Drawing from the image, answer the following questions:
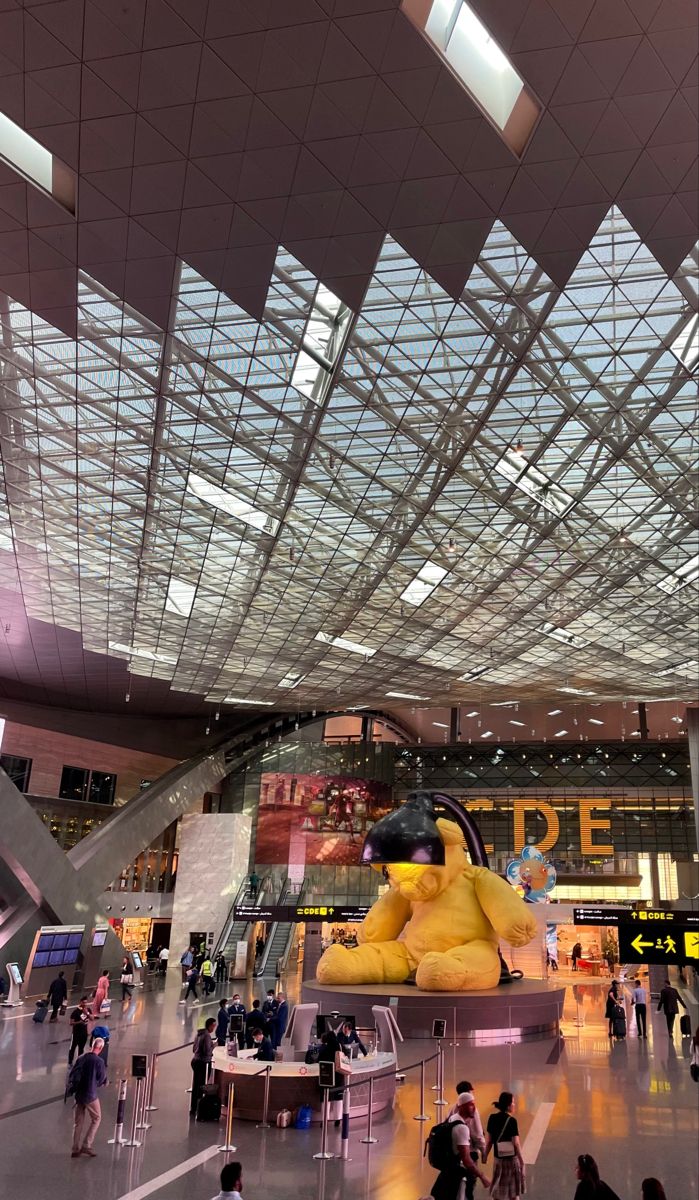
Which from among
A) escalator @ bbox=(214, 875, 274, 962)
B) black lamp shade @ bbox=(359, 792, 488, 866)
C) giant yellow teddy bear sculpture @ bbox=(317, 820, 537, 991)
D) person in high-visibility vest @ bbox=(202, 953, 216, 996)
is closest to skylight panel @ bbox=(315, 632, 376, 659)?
escalator @ bbox=(214, 875, 274, 962)

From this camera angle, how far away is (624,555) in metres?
30.0

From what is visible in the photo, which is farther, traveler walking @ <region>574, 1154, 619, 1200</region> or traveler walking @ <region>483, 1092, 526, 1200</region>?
traveler walking @ <region>483, 1092, 526, 1200</region>

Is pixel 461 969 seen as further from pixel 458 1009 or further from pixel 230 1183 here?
pixel 230 1183

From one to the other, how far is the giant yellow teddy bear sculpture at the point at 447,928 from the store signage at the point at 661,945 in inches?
440

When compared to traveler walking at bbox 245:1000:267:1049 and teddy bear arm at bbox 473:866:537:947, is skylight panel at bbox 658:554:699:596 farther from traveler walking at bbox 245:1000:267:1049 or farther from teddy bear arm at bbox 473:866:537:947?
traveler walking at bbox 245:1000:267:1049

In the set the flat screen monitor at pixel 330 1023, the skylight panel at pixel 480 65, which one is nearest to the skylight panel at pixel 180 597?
the flat screen monitor at pixel 330 1023

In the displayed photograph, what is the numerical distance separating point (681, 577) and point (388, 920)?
16250 mm

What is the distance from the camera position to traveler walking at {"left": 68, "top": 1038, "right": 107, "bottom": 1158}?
11047 millimetres

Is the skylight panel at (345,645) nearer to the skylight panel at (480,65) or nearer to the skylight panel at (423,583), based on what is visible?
the skylight panel at (423,583)

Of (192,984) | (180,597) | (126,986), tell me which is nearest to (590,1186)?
(192,984)

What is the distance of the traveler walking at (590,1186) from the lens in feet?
23.2

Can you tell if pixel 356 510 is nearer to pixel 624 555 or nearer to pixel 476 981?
pixel 624 555

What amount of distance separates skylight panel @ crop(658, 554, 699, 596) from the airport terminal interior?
177 millimetres

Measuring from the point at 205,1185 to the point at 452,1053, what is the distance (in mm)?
11229
